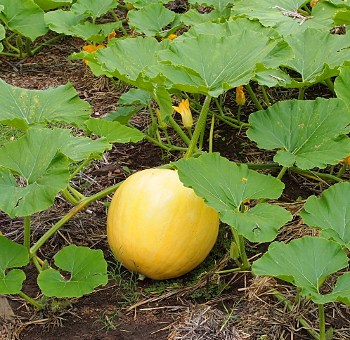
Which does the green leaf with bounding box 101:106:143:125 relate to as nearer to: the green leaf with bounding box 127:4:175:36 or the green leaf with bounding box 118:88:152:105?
the green leaf with bounding box 118:88:152:105

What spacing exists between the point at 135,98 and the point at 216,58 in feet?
2.15

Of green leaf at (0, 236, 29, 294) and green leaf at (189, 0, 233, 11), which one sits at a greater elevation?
green leaf at (189, 0, 233, 11)

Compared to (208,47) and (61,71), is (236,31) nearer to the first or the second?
(208,47)

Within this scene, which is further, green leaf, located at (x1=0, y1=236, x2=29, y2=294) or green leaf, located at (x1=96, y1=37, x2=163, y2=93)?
green leaf, located at (x1=96, y1=37, x2=163, y2=93)

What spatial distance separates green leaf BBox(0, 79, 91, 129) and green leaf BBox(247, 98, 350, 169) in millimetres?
699

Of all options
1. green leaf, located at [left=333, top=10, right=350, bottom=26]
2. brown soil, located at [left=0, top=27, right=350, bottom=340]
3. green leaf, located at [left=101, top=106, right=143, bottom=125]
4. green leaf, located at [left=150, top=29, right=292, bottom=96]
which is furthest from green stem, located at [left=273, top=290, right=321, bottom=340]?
green leaf, located at [left=333, top=10, right=350, bottom=26]

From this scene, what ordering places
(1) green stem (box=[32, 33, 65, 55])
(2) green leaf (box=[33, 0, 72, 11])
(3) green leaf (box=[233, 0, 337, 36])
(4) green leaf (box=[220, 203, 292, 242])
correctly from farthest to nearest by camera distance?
1. (1) green stem (box=[32, 33, 65, 55])
2. (2) green leaf (box=[33, 0, 72, 11])
3. (3) green leaf (box=[233, 0, 337, 36])
4. (4) green leaf (box=[220, 203, 292, 242])

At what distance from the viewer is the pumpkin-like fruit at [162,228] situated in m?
1.88

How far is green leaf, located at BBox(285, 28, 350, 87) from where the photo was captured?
2207mm

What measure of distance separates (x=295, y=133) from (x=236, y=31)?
58cm

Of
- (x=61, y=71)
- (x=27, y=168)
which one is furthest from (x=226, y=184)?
(x=61, y=71)

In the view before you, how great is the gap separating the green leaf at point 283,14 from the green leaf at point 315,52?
0.23 m

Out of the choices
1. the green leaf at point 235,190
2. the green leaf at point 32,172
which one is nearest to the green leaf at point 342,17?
the green leaf at point 235,190

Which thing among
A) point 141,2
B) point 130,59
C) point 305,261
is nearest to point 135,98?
point 130,59
